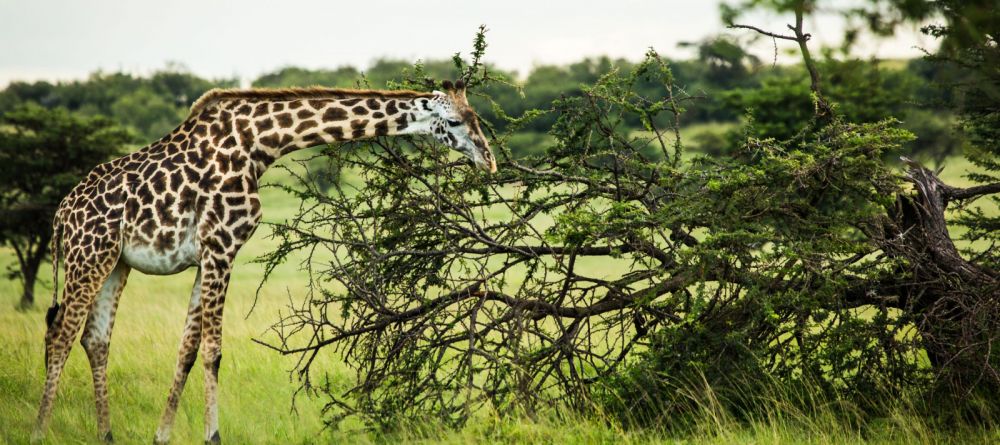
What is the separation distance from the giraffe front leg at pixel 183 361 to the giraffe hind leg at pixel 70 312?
601 mm

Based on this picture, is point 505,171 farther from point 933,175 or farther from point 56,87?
point 56,87

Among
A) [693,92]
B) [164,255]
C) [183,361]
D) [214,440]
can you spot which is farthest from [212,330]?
[693,92]

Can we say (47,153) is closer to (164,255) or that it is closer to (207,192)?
(164,255)

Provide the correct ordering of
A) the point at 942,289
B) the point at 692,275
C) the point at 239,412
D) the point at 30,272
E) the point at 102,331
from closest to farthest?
the point at 692,275 < the point at 942,289 < the point at 102,331 < the point at 239,412 < the point at 30,272

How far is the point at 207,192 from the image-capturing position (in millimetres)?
6586

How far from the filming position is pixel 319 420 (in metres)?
7.46

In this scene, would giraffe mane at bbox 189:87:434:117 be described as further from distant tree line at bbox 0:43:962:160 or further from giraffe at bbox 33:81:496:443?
distant tree line at bbox 0:43:962:160

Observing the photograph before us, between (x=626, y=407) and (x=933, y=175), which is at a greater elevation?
(x=933, y=175)

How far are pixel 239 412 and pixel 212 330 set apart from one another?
1447mm

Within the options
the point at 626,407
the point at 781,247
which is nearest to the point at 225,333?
the point at 626,407

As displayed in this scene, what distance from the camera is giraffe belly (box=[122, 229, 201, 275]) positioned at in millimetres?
6629

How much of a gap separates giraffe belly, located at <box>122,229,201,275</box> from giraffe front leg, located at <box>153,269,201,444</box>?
0.57ft

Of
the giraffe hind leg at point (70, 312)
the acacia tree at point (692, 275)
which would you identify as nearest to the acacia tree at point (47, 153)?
the giraffe hind leg at point (70, 312)

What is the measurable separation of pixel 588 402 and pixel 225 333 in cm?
684
